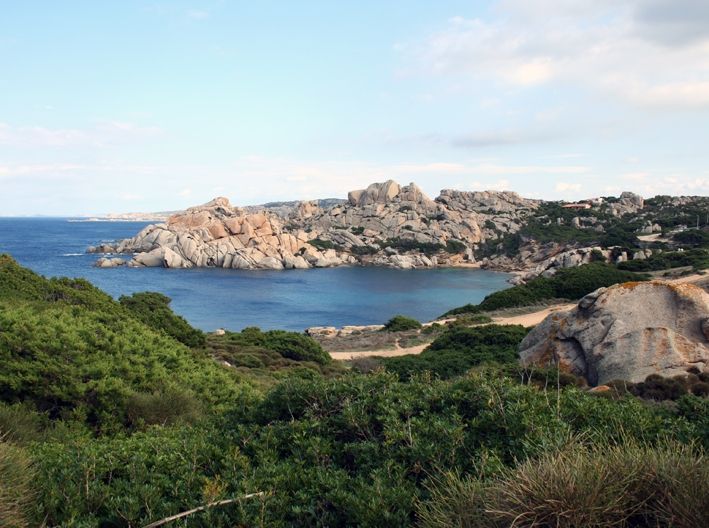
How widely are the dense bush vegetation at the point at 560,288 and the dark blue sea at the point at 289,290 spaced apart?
11636mm

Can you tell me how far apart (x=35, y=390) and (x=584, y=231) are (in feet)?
303

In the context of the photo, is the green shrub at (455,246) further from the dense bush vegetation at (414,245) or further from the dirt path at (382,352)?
the dirt path at (382,352)

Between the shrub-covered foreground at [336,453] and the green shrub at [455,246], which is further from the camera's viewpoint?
the green shrub at [455,246]

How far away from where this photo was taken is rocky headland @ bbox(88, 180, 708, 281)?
8444cm

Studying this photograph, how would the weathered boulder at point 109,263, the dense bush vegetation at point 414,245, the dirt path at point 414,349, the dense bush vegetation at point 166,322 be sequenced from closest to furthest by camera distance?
the dense bush vegetation at point 166,322, the dirt path at point 414,349, the weathered boulder at point 109,263, the dense bush vegetation at point 414,245

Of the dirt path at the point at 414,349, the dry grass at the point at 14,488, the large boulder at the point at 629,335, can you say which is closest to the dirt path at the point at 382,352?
the dirt path at the point at 414,349

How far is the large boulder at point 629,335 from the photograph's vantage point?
491 inches

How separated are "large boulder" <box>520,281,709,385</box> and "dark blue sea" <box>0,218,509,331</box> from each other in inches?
1262

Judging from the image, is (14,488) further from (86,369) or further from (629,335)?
(629,335)

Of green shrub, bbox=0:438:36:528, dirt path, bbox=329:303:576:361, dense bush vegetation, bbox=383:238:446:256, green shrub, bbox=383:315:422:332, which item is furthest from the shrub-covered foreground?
dense bush vegetation, bbox=383:238:446:256

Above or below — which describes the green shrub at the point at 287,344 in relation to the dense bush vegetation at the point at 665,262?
below

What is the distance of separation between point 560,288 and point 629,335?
90.0 ft

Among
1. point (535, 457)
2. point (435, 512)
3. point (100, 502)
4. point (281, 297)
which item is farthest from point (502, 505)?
point (281, 297)

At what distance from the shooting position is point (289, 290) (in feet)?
212
